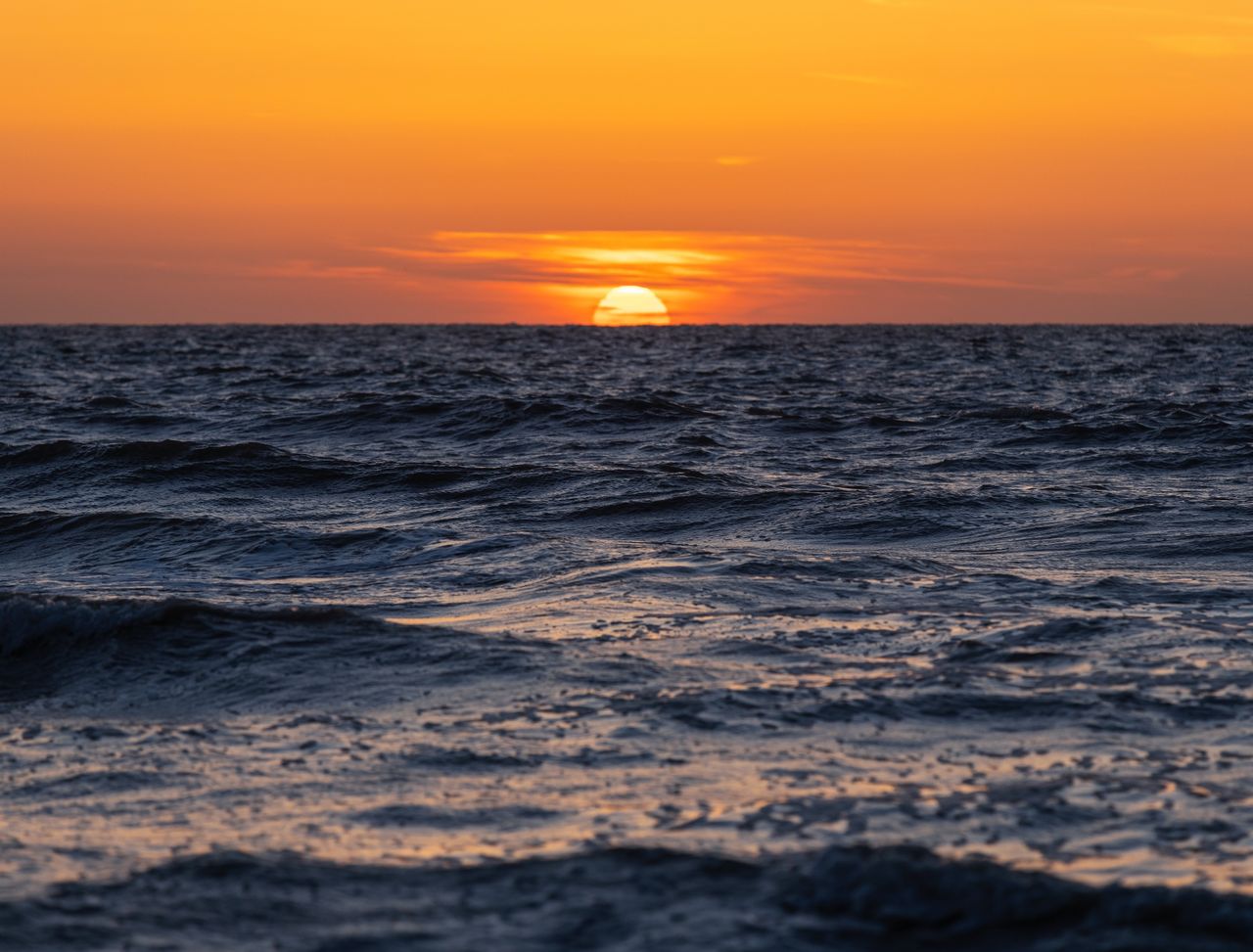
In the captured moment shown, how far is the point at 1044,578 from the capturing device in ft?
31.3

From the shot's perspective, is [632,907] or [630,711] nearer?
[632,907]

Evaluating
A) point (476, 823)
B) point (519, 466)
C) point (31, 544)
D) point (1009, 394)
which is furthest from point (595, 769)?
point (1009, 394)

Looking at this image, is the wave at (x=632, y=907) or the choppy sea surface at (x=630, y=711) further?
the choppy sea surface at (x=630, y=711)

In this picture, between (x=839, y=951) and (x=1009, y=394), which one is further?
(x=1009, y=394)

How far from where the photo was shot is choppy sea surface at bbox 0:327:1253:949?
416 cm

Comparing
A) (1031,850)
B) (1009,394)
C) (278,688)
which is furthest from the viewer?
(1009,394)

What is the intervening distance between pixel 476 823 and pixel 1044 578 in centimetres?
576

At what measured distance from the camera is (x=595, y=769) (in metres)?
5.40

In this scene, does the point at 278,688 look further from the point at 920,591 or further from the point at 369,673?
the point at 920,591

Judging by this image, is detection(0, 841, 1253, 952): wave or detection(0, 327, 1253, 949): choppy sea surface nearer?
detection(0, 841, 1253, 952): wave

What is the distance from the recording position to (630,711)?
6.21m

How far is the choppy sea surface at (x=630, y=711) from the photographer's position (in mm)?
4164

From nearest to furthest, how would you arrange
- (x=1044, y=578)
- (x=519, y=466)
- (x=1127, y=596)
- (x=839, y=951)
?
(x=839, y=951)
(x=1127, y=596)
(x=1044, y=578)
(x=519, y=466)

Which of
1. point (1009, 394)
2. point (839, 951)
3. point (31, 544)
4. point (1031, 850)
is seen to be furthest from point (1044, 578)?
point (1009, 394)
